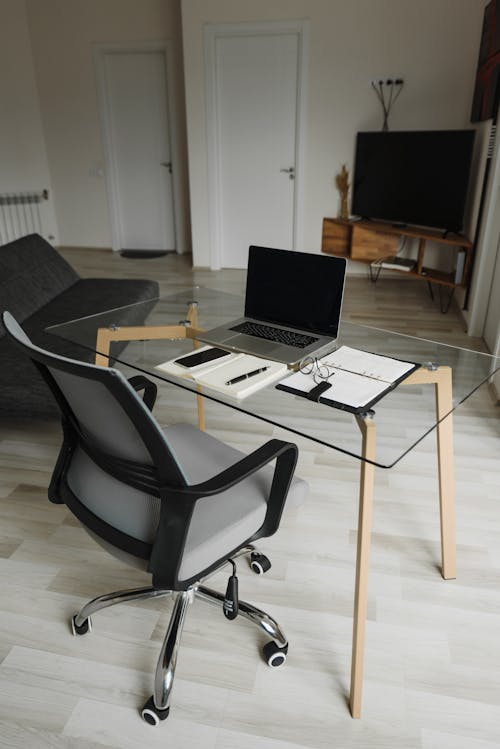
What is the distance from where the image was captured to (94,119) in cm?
611

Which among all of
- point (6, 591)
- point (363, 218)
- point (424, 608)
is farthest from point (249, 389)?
point (363, 218)

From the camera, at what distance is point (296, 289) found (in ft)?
5.82

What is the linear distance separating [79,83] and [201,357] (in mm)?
5617

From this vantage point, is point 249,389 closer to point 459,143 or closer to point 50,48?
point 459,143

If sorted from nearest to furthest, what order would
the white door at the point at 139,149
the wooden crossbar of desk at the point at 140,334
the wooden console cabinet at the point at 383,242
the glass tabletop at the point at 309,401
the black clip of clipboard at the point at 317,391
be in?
the glass tabletop at the point at 309,401
the black clip of clipboard at the point at 317,391
the wooden crossbar of desk at the point at 140,334
the wooden console cabinet at the point at 383,242
the white door at the point at 139,149

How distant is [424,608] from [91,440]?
1100 mm

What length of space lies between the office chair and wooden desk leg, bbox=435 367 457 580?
47cm

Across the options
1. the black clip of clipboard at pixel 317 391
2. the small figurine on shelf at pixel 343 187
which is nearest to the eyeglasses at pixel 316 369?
the black clip of clipboard at pixel 317 391

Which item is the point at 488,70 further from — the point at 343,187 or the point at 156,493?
the point at 156,493

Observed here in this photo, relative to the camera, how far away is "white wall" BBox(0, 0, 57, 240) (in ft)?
18.6

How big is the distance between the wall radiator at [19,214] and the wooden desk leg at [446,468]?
5377mm

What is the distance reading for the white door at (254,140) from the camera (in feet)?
16.4

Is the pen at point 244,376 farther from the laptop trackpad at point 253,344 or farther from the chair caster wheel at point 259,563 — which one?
the chair caster wheel at point 259,563

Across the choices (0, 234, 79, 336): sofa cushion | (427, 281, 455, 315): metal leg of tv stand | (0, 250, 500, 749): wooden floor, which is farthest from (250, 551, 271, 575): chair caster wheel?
(427, 281, 455, 315): metal leg of tv stand
